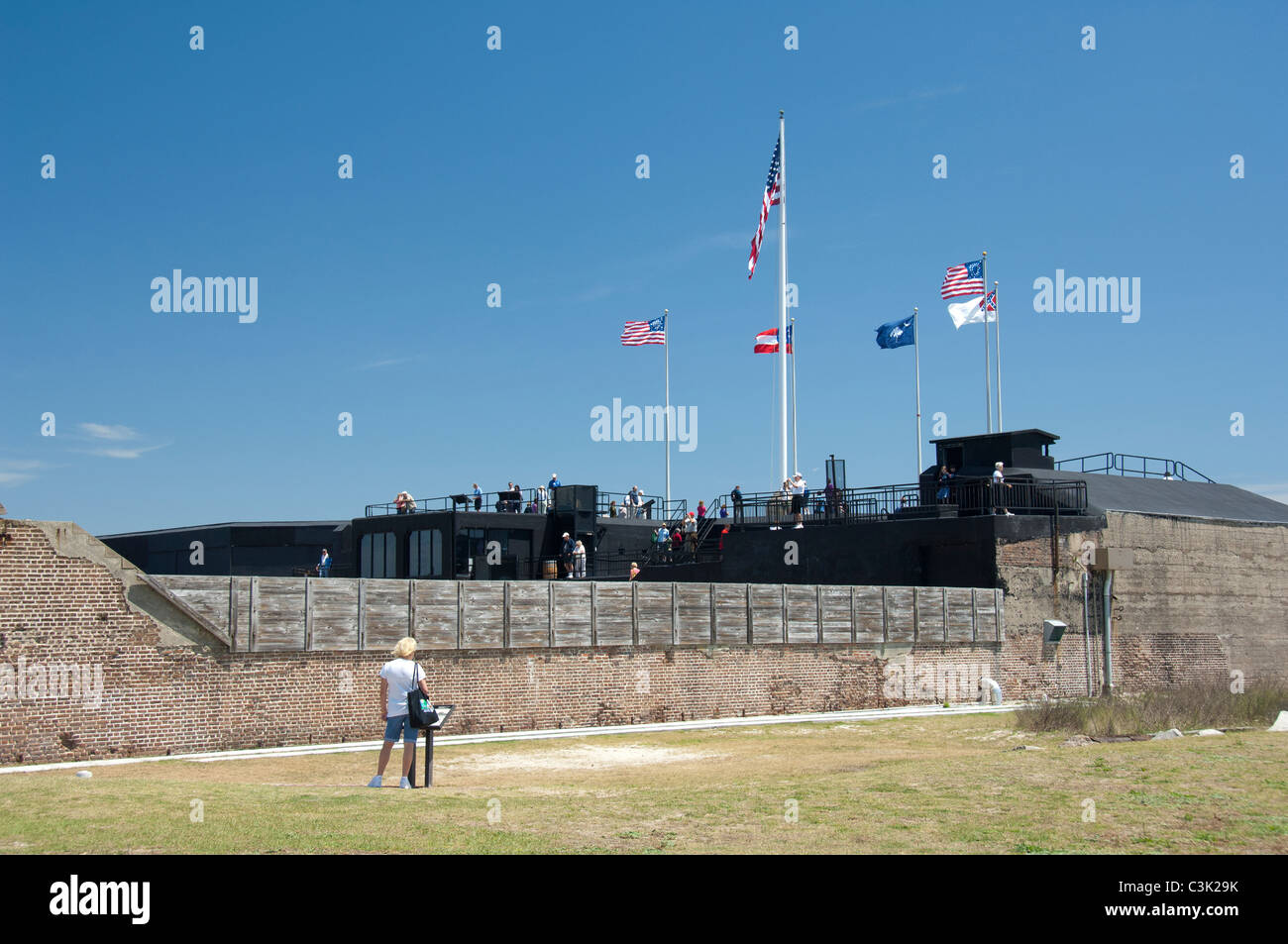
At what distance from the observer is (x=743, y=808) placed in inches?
452

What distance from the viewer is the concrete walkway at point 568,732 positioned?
1889 cm

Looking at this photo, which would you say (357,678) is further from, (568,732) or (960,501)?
(960,501)

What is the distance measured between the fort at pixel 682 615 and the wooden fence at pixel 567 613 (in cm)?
5

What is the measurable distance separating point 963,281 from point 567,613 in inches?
1014

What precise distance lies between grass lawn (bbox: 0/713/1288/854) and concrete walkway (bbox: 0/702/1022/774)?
189cm

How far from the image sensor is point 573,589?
83.4 feet

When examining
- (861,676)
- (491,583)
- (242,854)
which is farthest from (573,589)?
(242,854)

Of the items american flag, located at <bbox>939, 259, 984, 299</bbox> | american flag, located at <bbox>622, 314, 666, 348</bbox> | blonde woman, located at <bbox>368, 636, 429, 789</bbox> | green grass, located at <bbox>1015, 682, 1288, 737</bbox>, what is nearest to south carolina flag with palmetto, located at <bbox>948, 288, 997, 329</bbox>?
american flag, located at <bbox>939, 259, 984, 299</bbox>

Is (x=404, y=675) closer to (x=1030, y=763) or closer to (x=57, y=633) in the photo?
(x=1030, y=763)

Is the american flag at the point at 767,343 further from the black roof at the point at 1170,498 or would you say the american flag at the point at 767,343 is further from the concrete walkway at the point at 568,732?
the concrete walkway at the point at 568,732

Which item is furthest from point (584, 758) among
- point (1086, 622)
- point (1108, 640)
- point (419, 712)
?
point (1108, 640)

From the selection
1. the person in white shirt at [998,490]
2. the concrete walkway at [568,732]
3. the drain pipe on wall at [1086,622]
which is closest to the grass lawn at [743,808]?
the concrete walkway at [568,732]
